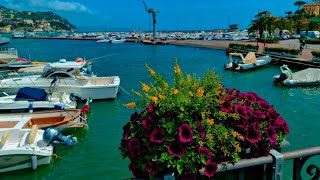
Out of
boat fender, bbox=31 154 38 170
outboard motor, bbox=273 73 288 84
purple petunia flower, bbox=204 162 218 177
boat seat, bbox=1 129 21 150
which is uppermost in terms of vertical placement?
purple petunia flower, bbox=204 162 218 177

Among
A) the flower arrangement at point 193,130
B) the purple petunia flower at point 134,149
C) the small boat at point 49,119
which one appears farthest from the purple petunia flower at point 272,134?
the small boat at point 49,119

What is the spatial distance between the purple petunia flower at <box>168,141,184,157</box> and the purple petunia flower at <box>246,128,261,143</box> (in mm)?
635

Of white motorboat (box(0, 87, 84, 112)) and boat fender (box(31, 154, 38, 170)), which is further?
white motorboat (box(0, 87, 84, 112))

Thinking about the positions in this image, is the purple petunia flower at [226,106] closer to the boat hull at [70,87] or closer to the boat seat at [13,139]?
the boat seat at [13,139]

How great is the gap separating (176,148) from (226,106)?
2.12 feet

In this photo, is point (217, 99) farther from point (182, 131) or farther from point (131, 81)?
point (131, 81)

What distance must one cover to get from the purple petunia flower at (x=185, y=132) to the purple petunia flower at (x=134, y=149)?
37 centimetres

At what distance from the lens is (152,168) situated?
2.66 meters

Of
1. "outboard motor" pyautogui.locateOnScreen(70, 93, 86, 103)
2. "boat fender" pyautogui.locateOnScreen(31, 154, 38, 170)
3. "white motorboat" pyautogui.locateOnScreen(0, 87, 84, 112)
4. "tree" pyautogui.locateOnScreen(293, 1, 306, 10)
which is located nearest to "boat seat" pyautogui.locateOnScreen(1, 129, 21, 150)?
"boat fender" pyautogui.locateOnScreen(31, 154, 38, 170)

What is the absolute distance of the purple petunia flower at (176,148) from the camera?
2652mm

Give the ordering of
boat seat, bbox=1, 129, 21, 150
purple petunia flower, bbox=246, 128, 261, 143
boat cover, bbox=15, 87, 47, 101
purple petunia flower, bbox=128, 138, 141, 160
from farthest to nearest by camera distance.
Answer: boat cover, bbox=15, 87, 47, 101
boat seat, bbox=1, 129, 21, 150
purple petunia flower, bbox=246, 128, 261, 143
purple petunia flower, bbox=128, 138, 141, 160

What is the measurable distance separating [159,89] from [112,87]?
57.1 ft

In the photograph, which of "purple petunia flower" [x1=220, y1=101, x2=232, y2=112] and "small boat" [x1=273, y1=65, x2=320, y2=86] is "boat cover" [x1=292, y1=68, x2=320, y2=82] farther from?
"purple petunia flower" [x1=220, y1=101, x2=232, y2=112]

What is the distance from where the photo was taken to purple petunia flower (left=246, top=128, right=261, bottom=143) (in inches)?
114
